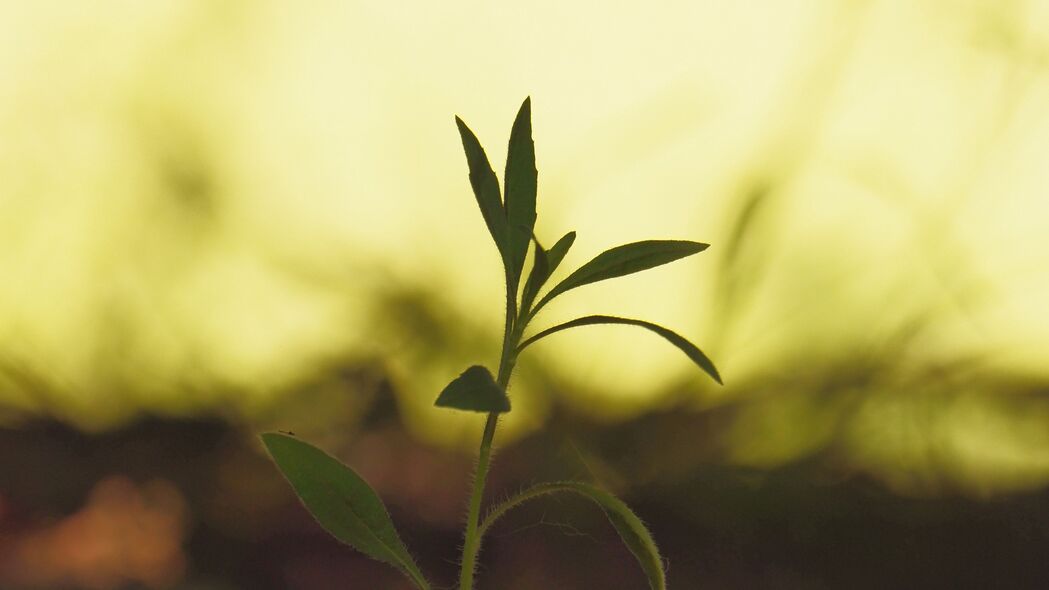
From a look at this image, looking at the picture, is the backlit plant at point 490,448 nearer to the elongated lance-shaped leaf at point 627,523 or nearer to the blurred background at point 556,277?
the elongated lance-shaped leaf at point 627,523

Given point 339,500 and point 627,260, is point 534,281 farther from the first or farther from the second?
point 339,500

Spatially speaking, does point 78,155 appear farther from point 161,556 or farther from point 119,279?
point 161,556

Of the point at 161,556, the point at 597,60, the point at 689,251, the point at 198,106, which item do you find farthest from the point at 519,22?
the point at 161,556

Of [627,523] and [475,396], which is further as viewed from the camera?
[627,523]

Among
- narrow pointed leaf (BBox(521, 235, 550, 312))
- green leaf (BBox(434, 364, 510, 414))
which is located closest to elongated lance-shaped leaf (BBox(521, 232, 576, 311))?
narrow pointed leaf (BBox(521, 235, 550, 312))

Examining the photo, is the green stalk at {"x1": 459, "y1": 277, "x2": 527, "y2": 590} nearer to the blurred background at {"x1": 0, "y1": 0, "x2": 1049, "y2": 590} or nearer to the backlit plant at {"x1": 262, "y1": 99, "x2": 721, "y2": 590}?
the backlit plant at {"x1": 262, "y1": 99, "x2": 721, "y2": 590}

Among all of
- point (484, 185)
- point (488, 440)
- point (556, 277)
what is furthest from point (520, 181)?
point (556, 277)

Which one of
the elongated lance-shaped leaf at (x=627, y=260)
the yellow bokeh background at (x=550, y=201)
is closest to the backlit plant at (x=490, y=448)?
the elongated lance-shaped leaf at (x=627, y=260)
